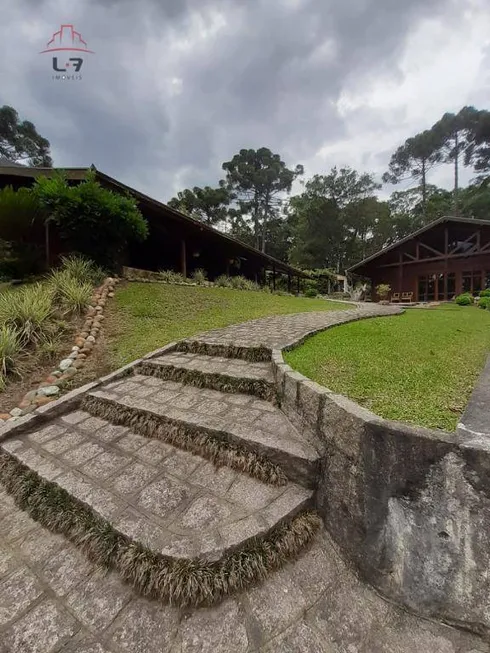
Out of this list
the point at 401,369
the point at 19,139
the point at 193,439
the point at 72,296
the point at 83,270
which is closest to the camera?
the point at 193,439

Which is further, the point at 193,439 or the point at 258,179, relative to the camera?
the point at 258,179

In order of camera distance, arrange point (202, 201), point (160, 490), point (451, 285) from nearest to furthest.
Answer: point (160, 490)
point (451, 285)
point (202, 201)

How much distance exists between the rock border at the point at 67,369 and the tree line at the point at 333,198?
24233 mm

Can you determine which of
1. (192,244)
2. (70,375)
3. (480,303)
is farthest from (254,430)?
(480,303)

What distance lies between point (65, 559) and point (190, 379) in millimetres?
1626

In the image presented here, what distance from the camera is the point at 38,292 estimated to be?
447cm

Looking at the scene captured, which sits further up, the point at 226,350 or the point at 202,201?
the point at 202,201

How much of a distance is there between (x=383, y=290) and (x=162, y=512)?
19.5 metres

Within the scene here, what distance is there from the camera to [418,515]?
3.81ft

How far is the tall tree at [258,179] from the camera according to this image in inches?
1190

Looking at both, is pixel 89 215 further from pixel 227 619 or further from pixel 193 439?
pixel 227 619

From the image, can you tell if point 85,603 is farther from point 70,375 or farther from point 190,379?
point 70,375

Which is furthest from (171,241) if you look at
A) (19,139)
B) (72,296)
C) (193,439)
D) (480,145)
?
(480,145)

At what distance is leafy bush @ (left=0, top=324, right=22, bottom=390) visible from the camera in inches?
124
